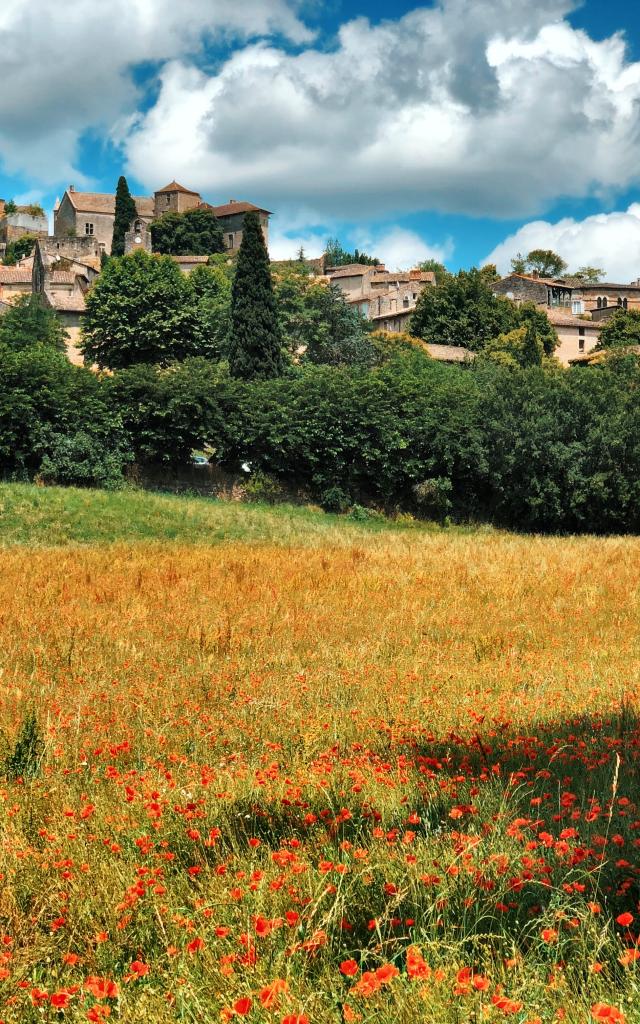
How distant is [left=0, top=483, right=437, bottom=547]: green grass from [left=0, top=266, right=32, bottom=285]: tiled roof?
3665 inches

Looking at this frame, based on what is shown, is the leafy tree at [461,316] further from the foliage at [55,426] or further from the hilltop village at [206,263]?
the foliage at [55,426]

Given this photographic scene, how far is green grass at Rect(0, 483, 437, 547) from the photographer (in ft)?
85.4

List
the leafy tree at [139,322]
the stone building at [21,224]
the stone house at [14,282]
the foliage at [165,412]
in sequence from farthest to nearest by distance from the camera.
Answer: the stone building at [21,224], the stone house at [14,282], the leafy tree at [139,322], the foliage at [165,412]

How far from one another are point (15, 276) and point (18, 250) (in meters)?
31.1

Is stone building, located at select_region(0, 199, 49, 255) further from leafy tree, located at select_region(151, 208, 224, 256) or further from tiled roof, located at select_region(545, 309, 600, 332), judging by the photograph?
tiled roof, located at select_region(545, 309, 600, 332)

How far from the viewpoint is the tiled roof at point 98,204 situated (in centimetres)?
13425

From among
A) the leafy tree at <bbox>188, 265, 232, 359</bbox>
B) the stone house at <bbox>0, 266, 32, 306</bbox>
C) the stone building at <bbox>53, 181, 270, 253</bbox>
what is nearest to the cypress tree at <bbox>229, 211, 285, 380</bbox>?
the leafy tree at <bbox>188, 265, 232, 359</bbox>

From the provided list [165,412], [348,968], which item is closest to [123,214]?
[165,412]

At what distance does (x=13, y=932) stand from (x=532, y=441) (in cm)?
3598

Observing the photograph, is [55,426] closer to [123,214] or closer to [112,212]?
[123,214]

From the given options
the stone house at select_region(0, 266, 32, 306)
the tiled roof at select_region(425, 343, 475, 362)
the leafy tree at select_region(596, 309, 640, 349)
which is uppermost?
the stone house at select_region(0, 266, 32, 306)

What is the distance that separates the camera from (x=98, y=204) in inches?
5349

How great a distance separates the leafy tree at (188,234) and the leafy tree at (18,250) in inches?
1189

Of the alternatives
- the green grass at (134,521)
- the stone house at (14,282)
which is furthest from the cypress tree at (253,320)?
the stone house at (14,282)
